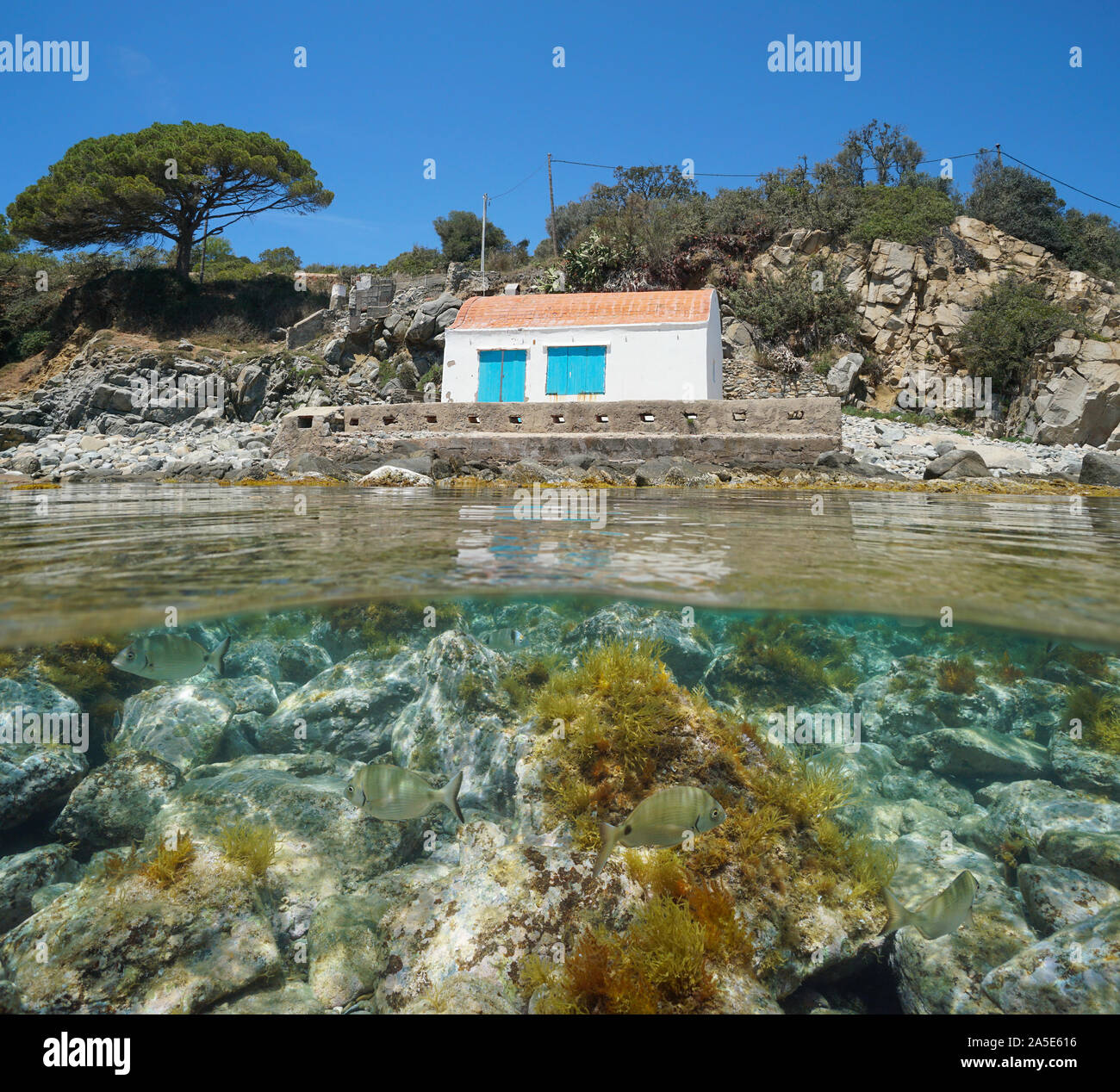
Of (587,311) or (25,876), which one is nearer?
Result: (25,876)

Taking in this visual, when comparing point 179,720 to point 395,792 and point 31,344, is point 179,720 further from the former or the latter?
point 31,344

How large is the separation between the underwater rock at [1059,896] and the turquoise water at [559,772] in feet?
0.05

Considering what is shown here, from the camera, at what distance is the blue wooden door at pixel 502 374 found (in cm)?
2603

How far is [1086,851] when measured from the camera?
378 cm

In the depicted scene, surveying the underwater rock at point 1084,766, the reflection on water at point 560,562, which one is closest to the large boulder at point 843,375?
the reflection on water at point 560,562

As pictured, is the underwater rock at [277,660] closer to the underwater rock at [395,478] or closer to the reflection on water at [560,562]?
the reflection on water at [560,562]

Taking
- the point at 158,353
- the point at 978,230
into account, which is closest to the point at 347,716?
the point at 158,353

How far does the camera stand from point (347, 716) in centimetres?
505

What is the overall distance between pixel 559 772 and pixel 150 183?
42580 mm

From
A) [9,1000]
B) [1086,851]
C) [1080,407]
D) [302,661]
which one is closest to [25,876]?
[9,1000]

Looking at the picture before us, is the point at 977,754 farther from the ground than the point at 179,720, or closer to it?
closer to it

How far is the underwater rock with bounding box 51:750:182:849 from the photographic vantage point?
3.87 meters
